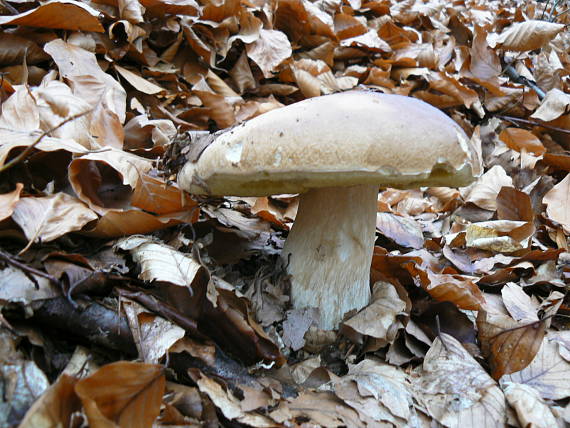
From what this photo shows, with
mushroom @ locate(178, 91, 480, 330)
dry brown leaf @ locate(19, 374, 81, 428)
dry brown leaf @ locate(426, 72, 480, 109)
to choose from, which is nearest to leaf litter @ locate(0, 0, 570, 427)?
dry brown leaf @ locate(19, 374, 81, 428)

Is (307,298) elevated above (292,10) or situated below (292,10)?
below

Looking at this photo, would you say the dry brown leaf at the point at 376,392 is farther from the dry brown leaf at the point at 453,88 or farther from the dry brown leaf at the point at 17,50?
the dry brown leaf at the point at 453,88

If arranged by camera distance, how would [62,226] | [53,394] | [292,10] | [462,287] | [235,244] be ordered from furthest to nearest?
[292,10] < [235,244] < [462,287] < [62,226] < [53,394]

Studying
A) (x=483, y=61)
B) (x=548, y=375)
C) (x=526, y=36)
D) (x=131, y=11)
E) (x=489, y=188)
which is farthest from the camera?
(x=526, y=36)

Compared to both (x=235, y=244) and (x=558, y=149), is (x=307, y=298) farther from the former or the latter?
(x=558, y=149)

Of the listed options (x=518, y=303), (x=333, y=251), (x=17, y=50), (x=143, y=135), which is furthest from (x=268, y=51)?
(x=518, y=303)

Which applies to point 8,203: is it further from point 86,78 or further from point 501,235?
point 501,235

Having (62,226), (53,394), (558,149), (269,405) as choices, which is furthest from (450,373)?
(558,149)

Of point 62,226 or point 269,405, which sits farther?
point 62,226
